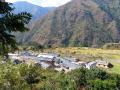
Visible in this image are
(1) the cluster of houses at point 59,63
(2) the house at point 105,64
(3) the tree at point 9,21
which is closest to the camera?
(3) the tree at point 9,21

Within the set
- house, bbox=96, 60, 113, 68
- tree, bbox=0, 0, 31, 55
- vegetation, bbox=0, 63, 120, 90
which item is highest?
tree, bbox=0, 0, 31, 55

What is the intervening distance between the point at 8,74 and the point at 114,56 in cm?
9948

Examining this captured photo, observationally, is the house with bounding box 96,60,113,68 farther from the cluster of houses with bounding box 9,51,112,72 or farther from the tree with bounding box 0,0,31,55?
the tree with bounding box 0,0,31,55

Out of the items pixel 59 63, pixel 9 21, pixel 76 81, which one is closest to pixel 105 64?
pixel 59 63

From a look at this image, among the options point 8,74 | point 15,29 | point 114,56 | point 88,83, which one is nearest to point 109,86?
point 88,83

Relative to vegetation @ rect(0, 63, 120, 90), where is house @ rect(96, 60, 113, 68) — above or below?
below

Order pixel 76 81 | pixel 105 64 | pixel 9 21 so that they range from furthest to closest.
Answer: pixel 105 64 → pixel 76 81 → pixel 9 21

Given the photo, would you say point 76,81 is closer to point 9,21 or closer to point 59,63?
point 59,63

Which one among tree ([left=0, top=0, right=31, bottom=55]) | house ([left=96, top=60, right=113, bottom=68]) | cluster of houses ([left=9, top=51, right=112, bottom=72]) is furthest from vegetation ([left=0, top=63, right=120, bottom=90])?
tree ([left=0, top=0, right=31, bottom=55])

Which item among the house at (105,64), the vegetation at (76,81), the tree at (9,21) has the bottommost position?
the house at (105,64)

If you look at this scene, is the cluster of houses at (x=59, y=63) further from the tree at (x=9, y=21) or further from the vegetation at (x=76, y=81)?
the tree at (x=9, y=21)

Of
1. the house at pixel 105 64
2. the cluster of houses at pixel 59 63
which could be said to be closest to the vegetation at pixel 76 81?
the cluster of houses at pixel 59 63

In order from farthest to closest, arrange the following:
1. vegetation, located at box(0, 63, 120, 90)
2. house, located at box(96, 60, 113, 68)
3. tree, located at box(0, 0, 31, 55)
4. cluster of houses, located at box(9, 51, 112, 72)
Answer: house, located at box(96, 60, 113, 68) → cluster of houses, located at box(9, 51, 112, 72) → vegetation, located at box(0, 63, 120, 90) → tree, located at box(0, 0, 31, 55)

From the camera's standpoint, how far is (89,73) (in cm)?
6538
